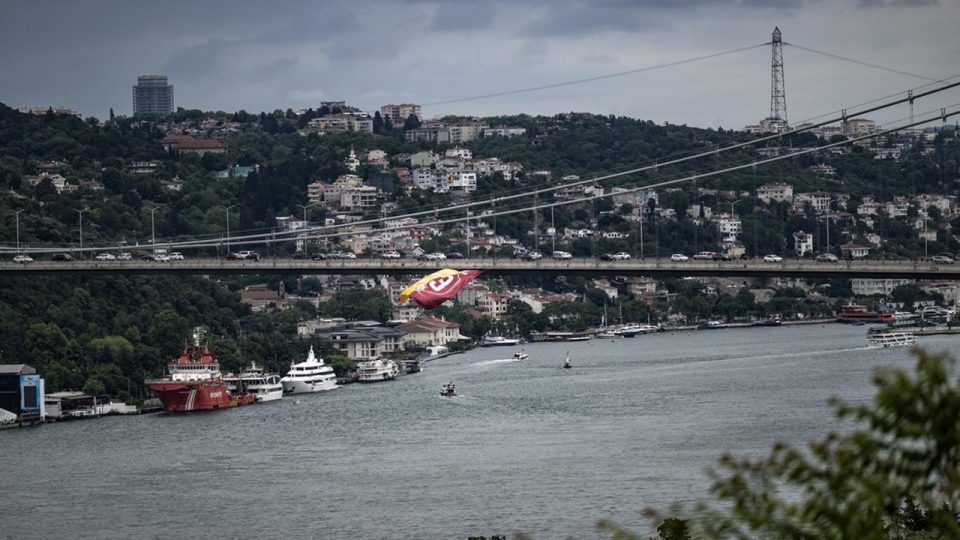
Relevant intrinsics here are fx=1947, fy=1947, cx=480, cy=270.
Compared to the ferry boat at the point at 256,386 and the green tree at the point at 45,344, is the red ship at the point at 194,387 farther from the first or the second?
the green tree at the point at 45,344

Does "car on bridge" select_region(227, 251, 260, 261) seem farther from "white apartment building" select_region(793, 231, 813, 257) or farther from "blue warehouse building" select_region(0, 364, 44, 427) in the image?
"white apartment building" select_region(793, 231, 813, 257)

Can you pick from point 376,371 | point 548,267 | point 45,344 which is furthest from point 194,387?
point 548,267

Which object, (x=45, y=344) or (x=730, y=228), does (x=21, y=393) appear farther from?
(x=730, y=228)

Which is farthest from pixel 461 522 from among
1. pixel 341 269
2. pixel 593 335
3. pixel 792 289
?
pixel 792 289

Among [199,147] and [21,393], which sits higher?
[199,147]

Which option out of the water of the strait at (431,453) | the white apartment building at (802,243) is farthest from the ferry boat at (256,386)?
the white apartment building at (802,243)

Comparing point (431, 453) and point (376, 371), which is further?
point (376, 371)

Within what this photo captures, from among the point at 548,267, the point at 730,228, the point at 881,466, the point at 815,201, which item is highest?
the point at 815,201
